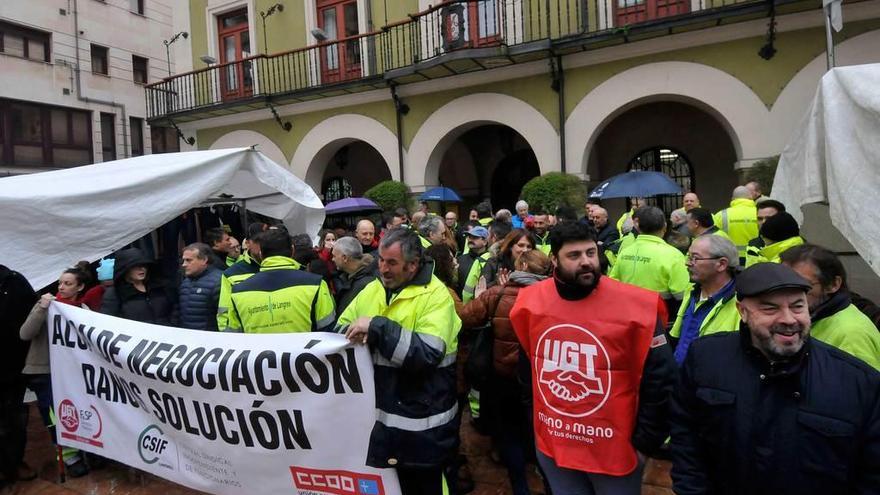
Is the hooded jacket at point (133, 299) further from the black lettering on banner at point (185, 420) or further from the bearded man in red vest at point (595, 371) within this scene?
the bearded man in red vest at point (595, 371)

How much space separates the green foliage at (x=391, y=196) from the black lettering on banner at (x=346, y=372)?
9.54m

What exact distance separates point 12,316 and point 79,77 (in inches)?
839

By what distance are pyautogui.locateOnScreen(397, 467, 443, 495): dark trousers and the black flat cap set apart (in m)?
1.83

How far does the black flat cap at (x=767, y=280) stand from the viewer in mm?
1895

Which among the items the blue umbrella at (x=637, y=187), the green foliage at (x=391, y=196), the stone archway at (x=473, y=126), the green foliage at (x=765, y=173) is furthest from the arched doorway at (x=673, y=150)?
the green foliage at (x=391, y=196)

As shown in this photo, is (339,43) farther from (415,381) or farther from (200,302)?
(415,381)

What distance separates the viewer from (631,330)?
8.21 ft

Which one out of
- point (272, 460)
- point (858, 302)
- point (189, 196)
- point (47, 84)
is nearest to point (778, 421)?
point (858, 302)

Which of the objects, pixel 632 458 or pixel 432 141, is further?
pixel 432 141

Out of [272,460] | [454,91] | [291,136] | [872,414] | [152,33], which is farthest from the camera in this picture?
[152,33]

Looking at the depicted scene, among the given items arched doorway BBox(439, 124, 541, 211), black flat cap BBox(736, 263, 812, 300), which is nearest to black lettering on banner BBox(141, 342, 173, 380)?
black flat cap BBox(736, 263, 812, 300)

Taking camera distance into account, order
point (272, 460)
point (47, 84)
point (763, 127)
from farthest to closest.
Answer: point (47, 84), point (763, 127), point (272, 460)

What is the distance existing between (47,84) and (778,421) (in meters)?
25.1

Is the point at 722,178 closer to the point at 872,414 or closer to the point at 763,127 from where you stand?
the point at 763,127
